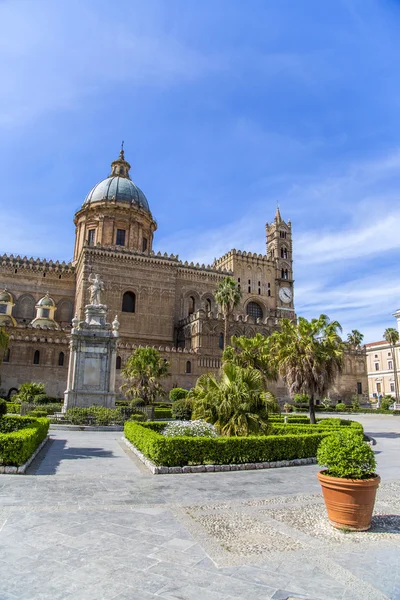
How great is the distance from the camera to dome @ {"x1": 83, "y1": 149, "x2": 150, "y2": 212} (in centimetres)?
5725

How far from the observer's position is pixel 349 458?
6.43 meters

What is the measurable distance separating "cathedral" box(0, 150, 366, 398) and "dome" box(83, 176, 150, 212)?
0.14 m

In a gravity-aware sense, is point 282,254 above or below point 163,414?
above

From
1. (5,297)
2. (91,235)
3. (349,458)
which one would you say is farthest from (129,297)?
(349,458)

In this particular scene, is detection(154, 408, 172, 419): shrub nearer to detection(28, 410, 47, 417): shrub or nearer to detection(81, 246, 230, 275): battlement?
detection(28, 410, 47, 417): shrub

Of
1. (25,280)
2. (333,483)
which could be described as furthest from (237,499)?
(25,280)

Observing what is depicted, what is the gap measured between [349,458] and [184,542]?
2.61 m

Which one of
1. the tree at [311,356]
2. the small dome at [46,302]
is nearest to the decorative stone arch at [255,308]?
the small dome at [46,302]

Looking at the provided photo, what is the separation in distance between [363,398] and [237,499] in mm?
55844

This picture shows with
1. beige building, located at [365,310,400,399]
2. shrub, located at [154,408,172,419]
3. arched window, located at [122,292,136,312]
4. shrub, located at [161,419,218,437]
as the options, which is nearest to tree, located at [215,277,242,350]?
arched window, located at [122,292,136,312]

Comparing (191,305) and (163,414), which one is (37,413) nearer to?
(163,414)

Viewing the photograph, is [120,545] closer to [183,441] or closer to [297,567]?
[297,567]

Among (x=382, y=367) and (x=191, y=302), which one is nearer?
(x=191, y=302)

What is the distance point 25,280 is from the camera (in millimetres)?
53781
